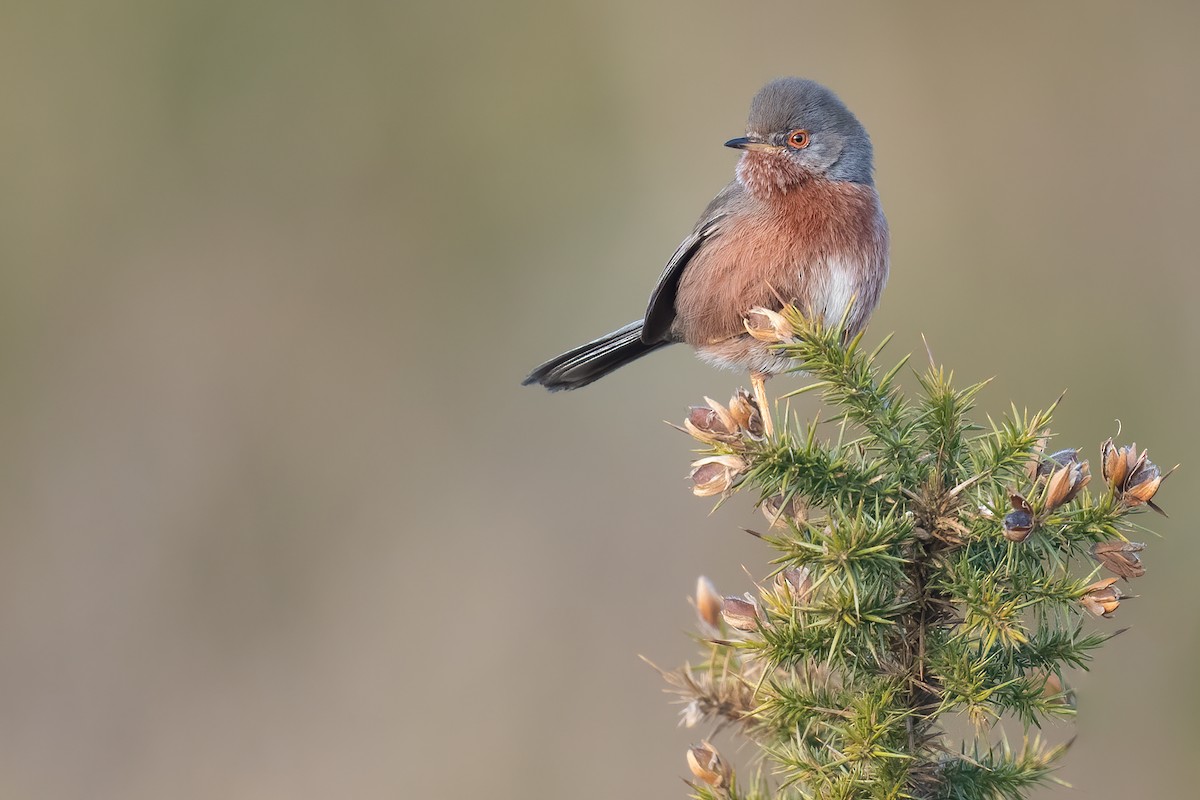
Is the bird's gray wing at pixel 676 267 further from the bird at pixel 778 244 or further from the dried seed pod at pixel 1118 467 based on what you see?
the dried seed pod at pixel 1118 467

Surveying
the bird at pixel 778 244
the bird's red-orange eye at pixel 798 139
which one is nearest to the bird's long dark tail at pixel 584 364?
the bird at pixel 778 244

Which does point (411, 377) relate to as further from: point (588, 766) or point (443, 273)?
point (588, 766)

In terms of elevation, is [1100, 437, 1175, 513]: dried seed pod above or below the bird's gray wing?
below

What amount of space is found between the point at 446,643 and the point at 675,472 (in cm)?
170

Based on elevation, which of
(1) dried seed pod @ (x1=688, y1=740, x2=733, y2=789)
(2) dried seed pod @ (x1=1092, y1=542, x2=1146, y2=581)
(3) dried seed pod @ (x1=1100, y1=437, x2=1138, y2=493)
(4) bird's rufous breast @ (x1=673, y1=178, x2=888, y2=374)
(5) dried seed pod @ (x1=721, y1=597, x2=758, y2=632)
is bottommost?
(1) dried seed pod @ (x1=688, y1=740, x2=733, y2=789)

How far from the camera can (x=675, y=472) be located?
6504 millimetres

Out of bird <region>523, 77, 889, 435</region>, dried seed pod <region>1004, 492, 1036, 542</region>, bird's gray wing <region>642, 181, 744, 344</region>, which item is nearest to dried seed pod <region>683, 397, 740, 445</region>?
dried seed pod <region>1004, 492, 1036, 542</region>

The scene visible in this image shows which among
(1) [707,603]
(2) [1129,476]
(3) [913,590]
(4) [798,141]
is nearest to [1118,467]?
(2) [1129,476]

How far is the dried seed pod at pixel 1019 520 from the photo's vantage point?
1.81 meters

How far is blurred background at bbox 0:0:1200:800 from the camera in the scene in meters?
5.89

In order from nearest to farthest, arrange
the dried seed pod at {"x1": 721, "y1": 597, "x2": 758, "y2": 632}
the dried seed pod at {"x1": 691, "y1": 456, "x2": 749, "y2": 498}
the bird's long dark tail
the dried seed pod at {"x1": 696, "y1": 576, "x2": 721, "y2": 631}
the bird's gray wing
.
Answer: the dried seed pod at {"x1": 721, "y1": 597, "x2": 758, "y2": 632} → the dried seed pod at {"x1": 691, "y1": 456, "x2": 749, "y2": 498} → the dried seed pod at {"x1": 696, "y1": 576, "x2": 721, "y2": 631} → the bird's gray wing → the bird's long dark tail

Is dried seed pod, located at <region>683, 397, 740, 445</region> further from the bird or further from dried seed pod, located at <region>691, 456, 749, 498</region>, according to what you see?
the bird

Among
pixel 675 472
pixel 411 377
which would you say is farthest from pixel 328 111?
pixel 675 472

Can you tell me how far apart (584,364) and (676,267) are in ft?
1.75
